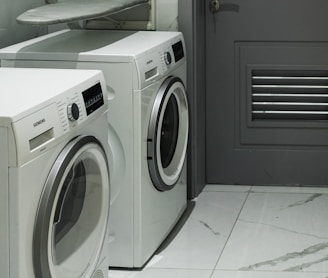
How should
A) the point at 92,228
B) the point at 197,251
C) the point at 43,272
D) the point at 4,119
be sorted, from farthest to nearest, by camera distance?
1. the point at 197,251
2. the point at 92,228
3. the point at 43,272
4. the point at 4,119

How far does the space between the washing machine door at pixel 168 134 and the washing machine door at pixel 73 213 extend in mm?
536

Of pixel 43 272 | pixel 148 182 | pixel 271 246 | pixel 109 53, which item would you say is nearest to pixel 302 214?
pixel 271 246

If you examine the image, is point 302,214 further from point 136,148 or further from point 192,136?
point 136,148

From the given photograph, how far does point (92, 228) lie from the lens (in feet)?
9.59

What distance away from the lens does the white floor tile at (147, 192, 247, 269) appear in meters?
3.60

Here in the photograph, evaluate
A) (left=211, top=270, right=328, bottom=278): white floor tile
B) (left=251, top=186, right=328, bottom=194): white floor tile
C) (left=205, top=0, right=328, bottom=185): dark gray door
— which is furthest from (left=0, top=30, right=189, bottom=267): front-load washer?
(left=251, top=186, right=328, bottom=194): white floor tile

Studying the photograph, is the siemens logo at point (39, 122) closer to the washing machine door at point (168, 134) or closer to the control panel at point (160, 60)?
the control panel at point (160, 60)

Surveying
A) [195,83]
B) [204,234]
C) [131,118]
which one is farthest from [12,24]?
Answer: [204,234]

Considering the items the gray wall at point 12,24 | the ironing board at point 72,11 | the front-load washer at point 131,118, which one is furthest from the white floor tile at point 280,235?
the gray wall at point 12,24

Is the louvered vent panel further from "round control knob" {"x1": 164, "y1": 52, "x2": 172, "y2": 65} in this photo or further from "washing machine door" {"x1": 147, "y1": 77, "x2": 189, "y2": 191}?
"round control knob" {"x1": 164, "y1": 52, "x2": 172, "y2": 65}

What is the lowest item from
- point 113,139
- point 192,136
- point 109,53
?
point 192,136

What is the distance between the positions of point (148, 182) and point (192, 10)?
3.87 ft

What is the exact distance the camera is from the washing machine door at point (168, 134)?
3467mm

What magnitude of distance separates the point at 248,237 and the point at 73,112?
154 centimetres
